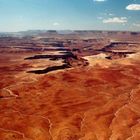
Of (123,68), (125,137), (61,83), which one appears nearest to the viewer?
(125,137)

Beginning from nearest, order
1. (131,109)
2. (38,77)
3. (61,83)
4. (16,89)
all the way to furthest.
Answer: (131,109) → (16,89) → (61,83) → (38,77)

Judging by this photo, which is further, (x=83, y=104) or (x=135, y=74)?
(x=135, y=74)

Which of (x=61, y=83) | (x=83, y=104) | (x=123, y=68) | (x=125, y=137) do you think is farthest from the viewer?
(x=123, y=68)

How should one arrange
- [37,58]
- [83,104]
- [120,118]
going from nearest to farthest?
1. [120,118]
2. [83,104]
3. [37,58]

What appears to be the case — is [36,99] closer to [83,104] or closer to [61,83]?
[83,104]

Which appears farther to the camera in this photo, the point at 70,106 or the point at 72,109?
the point at 70,106

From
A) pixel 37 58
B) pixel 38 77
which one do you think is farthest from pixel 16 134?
pixel 37 58

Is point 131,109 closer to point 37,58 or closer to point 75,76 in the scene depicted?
point 75,76

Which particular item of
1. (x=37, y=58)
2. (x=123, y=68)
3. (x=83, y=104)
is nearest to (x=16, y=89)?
(x=83, y=104)

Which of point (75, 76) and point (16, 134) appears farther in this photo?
point (75, 76)
